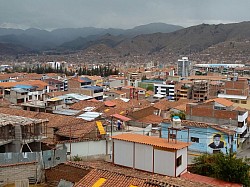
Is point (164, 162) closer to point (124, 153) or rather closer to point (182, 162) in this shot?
point (182, 162)

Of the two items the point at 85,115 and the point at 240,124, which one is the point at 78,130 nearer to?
the point at 85,115

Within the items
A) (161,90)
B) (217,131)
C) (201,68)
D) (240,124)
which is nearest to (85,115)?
(217,131)

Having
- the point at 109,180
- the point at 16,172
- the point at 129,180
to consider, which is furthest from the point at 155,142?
the point at 16,172

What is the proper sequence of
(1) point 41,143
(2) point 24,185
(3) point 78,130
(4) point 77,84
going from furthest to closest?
(4) point 77,84 < (3) point 78,130 < (1) point 41,143 < (2) point 24,185

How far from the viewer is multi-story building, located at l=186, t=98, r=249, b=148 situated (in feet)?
76.9

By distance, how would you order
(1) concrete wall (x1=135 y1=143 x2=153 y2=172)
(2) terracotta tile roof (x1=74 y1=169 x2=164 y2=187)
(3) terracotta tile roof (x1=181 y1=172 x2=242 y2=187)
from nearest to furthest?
(2) terracotta tile roof (x1=74 y1=169 x2=164 y2=187) → (3) terracotta tile roof (x1=181 y1=172 x2=242 y2=187) → (1) concrete wall (x1=135 y1=143 x2=153 y2=172)

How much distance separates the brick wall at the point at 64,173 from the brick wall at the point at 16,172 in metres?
0.54

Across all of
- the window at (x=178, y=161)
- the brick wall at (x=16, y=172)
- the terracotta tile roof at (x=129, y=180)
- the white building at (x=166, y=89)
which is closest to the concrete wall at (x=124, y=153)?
the terracotta tile roof at (x=129, y=180)

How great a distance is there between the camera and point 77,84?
1839 inches

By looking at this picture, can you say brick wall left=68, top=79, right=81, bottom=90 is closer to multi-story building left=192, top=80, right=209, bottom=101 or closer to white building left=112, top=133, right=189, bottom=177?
multi-story building left=192, top=80, right=209, bottom=101

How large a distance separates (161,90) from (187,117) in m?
30.9

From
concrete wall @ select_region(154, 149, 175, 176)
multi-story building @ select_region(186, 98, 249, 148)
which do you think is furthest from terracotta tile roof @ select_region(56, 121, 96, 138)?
multi-story building @ select_region(186, 98, 249, 148)

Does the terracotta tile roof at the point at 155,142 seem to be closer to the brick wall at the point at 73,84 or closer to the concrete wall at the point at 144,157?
the concrete wall at the point at 144,157

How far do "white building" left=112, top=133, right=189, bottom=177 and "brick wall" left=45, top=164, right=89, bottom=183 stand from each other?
134cm
